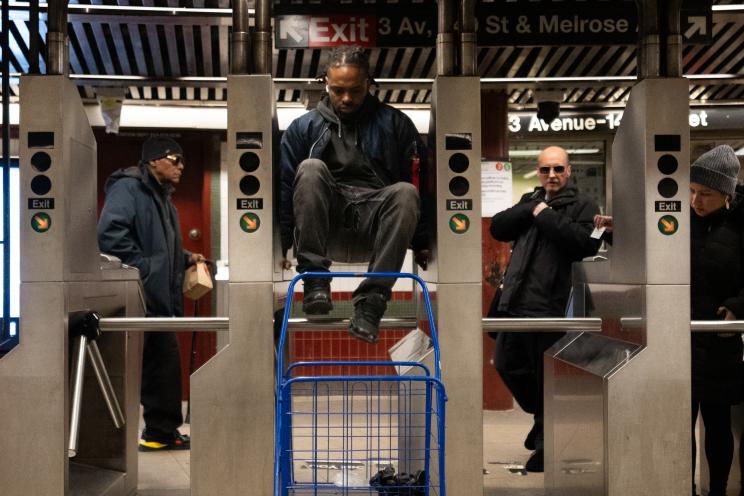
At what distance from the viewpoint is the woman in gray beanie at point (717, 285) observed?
165 inches

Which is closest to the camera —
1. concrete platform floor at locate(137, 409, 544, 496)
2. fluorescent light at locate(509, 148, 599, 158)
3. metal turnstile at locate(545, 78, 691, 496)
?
metal turnstile at locate(545, 78, 691, 496)

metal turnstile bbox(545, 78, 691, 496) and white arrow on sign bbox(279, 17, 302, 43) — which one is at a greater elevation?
white arrow on sign bbox(279, 17, 302, 43)

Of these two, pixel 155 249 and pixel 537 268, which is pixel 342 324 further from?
pixel 155 249

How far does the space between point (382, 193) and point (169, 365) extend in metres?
2.50

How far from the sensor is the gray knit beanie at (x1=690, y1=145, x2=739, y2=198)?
427cm

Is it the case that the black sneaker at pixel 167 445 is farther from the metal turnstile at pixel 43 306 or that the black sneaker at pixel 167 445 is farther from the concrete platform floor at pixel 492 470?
the metal turnstile at pixel 43 306

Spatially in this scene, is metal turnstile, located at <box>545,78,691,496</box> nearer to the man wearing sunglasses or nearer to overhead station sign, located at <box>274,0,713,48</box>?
overhead station sign, located at <box>274,0,713,48</box>

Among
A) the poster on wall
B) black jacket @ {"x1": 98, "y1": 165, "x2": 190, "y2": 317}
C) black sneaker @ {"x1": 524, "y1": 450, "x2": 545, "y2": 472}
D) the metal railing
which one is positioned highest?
the poster on wall

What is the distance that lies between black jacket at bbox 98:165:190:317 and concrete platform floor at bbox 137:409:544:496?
35.5 inches

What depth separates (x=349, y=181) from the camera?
13.7 ft

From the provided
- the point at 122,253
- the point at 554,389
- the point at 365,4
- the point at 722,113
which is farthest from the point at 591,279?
the point at 722,113

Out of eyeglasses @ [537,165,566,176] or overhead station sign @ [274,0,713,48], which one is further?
eyeglasses @ [537,165,566,176]

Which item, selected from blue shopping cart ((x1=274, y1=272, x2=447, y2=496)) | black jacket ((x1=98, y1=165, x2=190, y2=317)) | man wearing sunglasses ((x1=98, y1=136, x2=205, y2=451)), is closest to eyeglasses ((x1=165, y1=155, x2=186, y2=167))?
man wearing sunglasses ((x1=98, y1=136, x2=205, y2=451))

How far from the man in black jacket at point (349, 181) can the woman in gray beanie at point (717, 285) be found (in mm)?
1298
